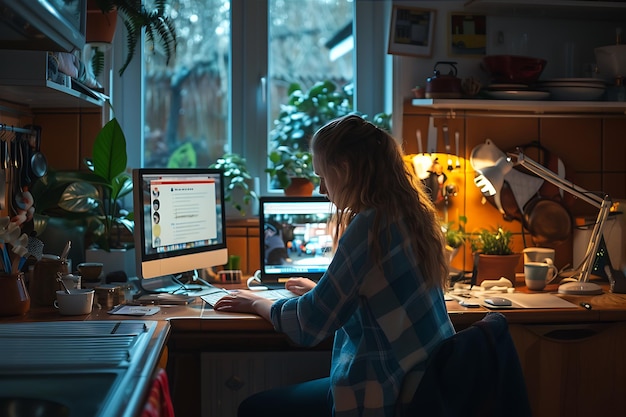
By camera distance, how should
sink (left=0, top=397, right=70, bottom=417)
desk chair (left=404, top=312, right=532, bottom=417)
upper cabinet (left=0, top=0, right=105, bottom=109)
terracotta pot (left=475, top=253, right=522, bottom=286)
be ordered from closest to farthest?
1. sink (left=0, top=397, right=70, bottom=417)
2. upper cabinet (left=0, top=0, right=105, bottom=109)
3. desk chair (left=404, top=312, right=532, bottom=417)
4. terracotta pot (left=475, top=253, right=522, bottom=286)

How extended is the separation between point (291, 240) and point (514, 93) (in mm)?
916

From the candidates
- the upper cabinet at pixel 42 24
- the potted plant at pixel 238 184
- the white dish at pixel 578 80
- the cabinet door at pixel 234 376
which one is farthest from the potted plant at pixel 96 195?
the white dish at pixel 578 80

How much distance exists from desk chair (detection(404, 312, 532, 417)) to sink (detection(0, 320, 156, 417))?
0.57 m

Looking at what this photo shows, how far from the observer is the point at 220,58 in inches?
118

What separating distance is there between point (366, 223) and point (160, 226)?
0.88 m

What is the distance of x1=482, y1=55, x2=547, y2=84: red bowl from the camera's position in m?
2.73

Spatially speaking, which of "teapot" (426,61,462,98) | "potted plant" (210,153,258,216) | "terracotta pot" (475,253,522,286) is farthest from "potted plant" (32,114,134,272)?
"terracotta pot" (475,253,522,286)

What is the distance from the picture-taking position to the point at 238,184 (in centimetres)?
282

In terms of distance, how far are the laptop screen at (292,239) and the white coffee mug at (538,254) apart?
2.32ft

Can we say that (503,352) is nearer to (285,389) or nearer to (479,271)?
(285,389)

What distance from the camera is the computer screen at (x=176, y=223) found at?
235 centimetres

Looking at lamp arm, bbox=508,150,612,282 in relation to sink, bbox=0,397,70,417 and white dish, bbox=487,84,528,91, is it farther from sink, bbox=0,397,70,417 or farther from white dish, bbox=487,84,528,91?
sink, bbox=0,397,70,417

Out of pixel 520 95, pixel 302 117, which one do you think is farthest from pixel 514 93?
pixel 302 117

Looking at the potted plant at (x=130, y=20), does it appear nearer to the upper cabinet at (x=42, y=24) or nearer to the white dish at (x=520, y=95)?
the upper cabinet at (x=42, y=24)
